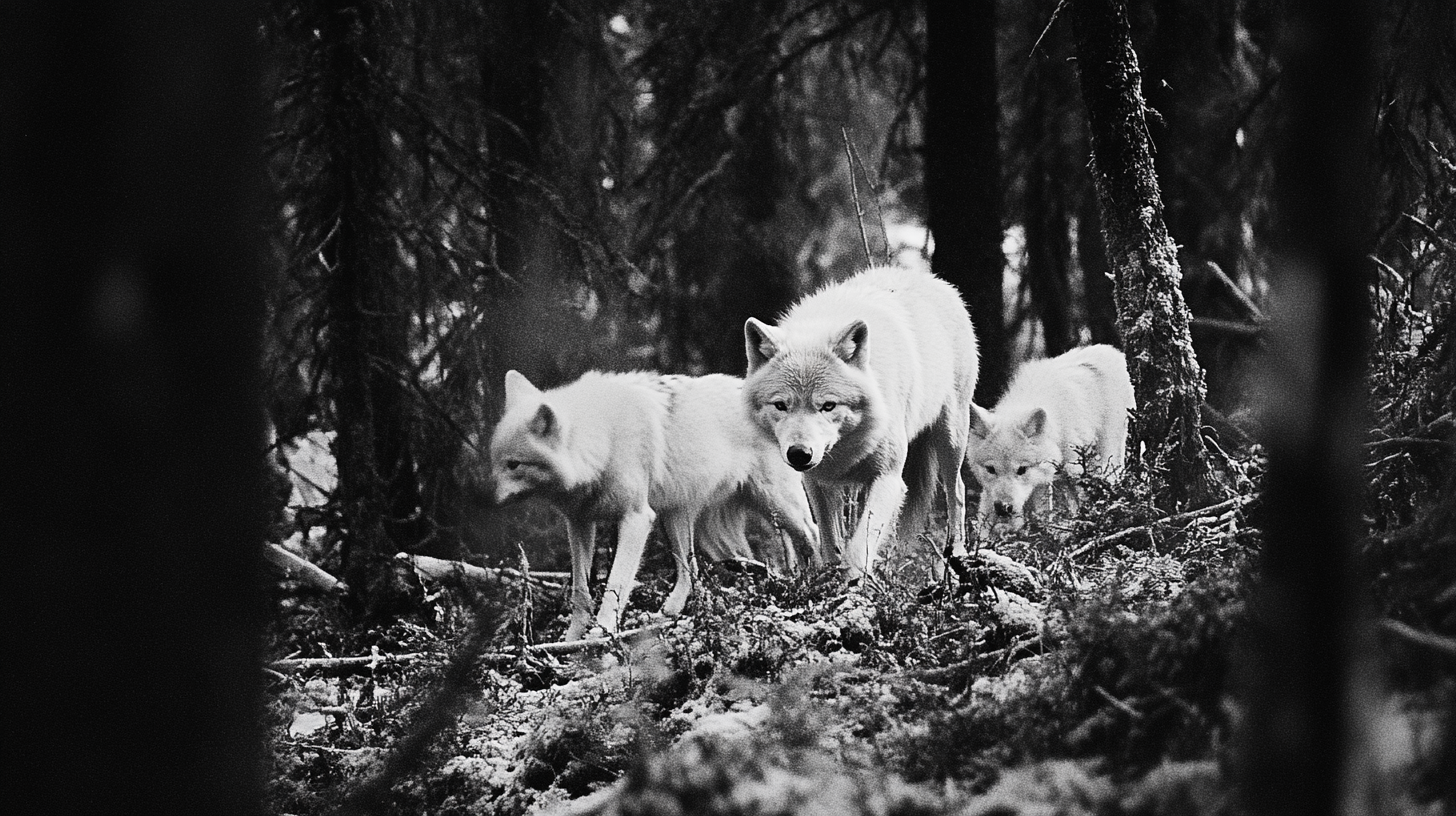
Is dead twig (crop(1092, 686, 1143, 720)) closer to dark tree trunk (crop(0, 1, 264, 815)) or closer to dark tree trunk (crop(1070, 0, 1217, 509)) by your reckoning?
dark tree trunk (crop(0, 1, 264, 815))

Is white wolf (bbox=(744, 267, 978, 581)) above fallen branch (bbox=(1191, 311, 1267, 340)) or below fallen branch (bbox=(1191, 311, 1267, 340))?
below

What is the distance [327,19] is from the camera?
667 cm

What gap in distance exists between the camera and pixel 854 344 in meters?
6.75

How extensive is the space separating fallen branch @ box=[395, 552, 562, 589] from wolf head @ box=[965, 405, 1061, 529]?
2970mm

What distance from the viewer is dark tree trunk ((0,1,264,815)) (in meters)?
1.97

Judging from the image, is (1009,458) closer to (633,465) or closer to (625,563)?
(633,465)

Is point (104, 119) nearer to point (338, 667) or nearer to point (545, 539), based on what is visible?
point (338, 667)

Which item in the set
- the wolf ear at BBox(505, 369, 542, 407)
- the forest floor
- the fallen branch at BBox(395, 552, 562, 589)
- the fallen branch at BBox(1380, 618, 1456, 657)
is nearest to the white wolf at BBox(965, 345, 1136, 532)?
the forest floor

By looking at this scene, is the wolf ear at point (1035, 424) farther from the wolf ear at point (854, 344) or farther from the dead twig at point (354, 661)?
the dead twig at point (354, 661)

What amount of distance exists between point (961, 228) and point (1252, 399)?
2381mm

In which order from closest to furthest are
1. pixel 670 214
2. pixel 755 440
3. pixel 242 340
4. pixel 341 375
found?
1. pixel 242 340
2. pixel 341 375
3. pixel 755 440
4. pixel 670 214

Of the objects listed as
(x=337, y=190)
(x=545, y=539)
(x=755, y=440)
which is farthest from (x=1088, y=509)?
(x=545, y=539)

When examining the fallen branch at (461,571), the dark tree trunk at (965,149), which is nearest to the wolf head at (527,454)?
the fallen branch at (461,571)

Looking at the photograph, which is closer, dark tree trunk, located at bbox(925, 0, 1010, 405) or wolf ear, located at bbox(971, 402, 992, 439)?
wolf ear, located at bbox(971, 402, 992, 439)
